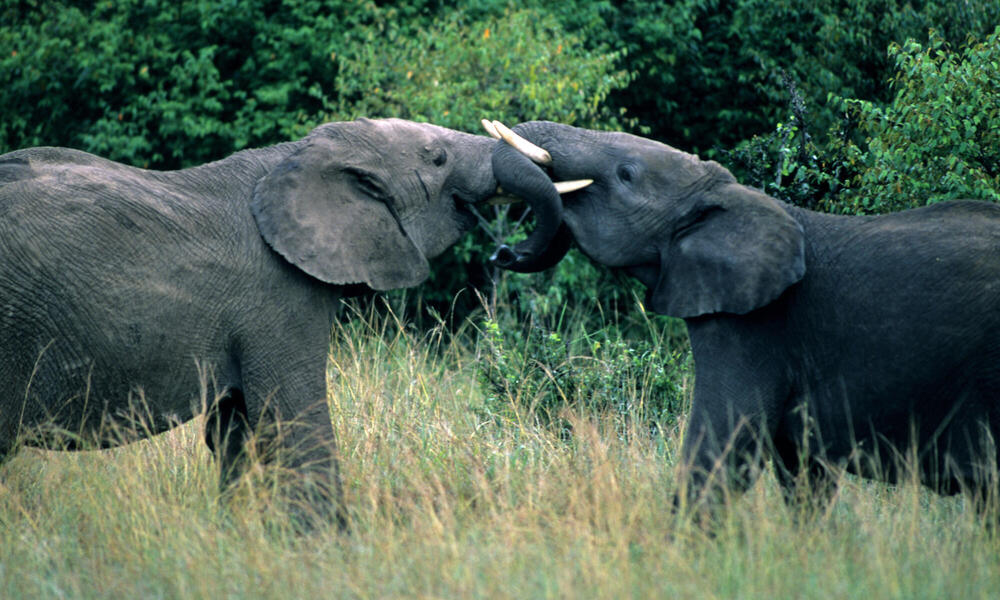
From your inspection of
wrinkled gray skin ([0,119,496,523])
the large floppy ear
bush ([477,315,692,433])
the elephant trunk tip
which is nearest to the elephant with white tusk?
wrinkled gray skin ([0,119,496,523])

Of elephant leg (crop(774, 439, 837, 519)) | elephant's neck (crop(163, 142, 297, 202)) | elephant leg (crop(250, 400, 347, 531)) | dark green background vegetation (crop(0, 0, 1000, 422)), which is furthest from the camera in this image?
dark green background vegetation (crop(0, 0, 1000, 422))

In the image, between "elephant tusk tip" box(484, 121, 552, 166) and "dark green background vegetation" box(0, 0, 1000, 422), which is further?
"dark green background vegetation" box(0, 0, 1000, 422)

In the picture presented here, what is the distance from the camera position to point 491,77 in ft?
38.3

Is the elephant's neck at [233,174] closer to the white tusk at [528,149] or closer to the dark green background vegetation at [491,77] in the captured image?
the white tusk at [528,149]

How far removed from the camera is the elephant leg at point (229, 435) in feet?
18.9

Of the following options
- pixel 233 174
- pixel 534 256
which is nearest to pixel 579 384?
pixel 534 256

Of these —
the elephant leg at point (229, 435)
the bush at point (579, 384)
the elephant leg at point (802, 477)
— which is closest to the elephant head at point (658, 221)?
the elephant leg at point (802, 477)

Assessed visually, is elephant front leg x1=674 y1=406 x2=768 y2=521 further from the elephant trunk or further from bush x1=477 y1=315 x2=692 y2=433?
bush x1=477 y1=315 x2=692 y2=433

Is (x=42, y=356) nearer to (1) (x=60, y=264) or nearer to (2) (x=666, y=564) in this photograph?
(1) (x=60, y=264)

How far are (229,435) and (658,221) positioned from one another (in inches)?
93.9

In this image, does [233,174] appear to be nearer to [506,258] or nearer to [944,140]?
[506,258]

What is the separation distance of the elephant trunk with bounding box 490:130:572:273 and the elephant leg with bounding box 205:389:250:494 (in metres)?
1.47

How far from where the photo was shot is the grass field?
4297mm

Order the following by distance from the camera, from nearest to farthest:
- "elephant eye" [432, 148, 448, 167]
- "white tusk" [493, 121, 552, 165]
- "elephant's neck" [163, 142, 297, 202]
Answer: "elephant's neck" [163, 142, 297, 202], "white tusk" [493, 121, 552, 165], "elephant eye" [432, 148, 448, 167]
